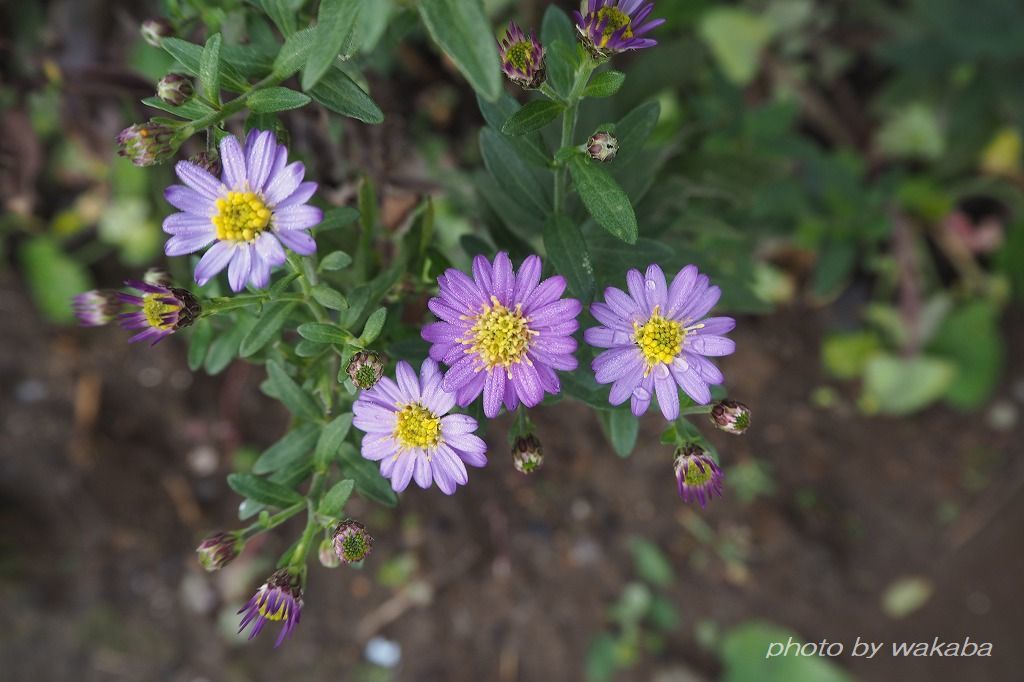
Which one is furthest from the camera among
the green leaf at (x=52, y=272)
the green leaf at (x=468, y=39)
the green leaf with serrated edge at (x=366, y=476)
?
the green leaf at (x=52, y=272)

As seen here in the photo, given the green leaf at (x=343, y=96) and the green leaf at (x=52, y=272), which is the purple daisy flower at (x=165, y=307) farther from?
the green leaf at (x=52, y=272)

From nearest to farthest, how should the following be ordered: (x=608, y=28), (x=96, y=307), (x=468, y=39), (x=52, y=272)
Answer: (x=468, y=39) → (x=608, y=28) → (x=96, y=307) → (x=52, y=272)

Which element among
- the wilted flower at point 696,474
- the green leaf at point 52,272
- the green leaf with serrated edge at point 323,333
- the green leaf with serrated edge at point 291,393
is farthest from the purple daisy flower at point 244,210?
the green leaf at point 52,272

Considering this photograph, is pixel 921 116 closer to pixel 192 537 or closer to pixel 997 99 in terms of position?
pixel 997 99

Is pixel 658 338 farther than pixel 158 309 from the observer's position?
Yes

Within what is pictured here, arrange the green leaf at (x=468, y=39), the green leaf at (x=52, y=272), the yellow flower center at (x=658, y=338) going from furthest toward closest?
1. the green leaf at (x=52, y=272)
2. the yellow flower center at (x=658, y=338)
3. the green leaf at (x=468, y=39)

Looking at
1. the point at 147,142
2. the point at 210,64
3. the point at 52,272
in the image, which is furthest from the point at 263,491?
the point at 52,272

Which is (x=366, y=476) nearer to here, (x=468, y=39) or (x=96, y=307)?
(x=96, y=307)

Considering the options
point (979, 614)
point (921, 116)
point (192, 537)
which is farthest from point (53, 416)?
point (979, 614)
